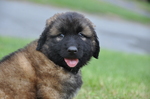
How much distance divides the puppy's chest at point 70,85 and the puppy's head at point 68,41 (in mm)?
120

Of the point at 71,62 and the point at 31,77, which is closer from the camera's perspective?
the point at 31,77

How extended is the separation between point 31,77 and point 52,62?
0.39m

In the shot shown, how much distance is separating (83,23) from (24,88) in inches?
46.9

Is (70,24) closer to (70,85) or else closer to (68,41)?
(68,41)

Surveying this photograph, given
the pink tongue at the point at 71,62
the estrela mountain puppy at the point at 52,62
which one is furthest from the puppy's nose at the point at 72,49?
the pink tongue at the point at 71,62

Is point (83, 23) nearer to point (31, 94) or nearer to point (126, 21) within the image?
point (31, 94)

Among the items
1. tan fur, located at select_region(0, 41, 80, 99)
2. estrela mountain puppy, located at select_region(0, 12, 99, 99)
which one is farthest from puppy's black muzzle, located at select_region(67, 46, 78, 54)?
tan fur, located at select_region(0, 41, 80, 99)

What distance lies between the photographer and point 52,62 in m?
3.65

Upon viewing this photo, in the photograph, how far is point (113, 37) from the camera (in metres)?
17.4

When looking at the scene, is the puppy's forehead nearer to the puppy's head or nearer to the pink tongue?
the puppy's head

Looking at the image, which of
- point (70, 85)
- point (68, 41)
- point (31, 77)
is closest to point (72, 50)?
point (68, 41)

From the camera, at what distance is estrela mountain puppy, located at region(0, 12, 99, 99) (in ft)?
11.1

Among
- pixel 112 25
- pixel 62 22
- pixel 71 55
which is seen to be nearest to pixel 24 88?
pixel 71 55

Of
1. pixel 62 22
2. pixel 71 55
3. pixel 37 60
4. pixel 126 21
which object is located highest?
pixel 62 22
